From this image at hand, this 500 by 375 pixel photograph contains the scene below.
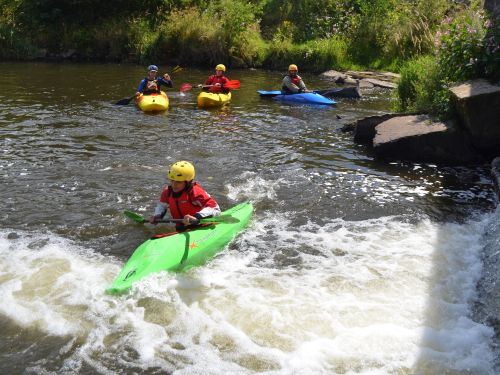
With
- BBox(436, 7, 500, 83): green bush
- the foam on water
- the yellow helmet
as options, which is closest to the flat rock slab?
BBox(436, 7, 500, 83): green bush

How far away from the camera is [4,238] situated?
19.2ft

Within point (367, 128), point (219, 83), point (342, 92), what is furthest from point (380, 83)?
point (367, 128)

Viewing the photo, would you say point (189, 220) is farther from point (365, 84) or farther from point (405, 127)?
point (365, 84)

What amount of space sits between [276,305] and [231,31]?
15.0 m

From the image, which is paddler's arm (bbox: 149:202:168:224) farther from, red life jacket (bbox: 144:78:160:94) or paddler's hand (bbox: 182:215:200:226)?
red life jacket (bbox: 144:78:160:94)

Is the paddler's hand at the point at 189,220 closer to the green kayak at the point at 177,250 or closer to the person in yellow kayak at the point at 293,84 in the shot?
the green kayak at the point at 177,250

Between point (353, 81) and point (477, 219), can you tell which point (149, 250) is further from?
point (353, 81)

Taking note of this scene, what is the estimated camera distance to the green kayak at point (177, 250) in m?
4.92

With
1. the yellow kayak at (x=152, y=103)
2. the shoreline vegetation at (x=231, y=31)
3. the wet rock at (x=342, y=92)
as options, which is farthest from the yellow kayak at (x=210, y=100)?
the shoreline vegetation at (x=231, y=31)

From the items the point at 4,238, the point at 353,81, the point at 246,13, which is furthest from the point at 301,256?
the point at 246,13

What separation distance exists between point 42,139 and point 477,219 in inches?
282

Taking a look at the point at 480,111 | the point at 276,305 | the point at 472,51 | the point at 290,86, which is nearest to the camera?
the point at 276,305

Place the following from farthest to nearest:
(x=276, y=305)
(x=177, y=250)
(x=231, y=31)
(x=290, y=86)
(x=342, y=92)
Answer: (x=231, y=31), (x=342, y=92), (x=290, y=86), (x=177, y=250), (x=276, y=305)

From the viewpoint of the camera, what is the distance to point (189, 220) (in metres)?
5.52
